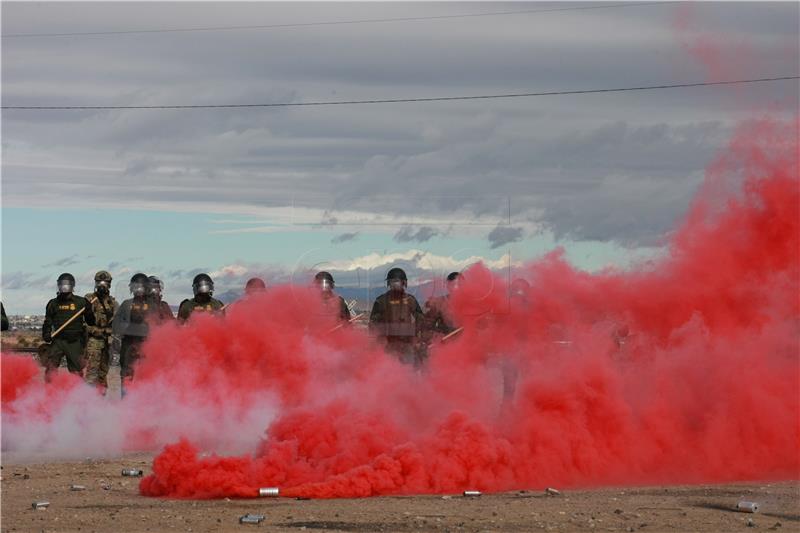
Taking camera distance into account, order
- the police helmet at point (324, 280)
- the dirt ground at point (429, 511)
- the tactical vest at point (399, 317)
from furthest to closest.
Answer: the police helmet at point (324, 280)
the tactical vest at point (399, 317)
the dirt ground at point (429, 511)

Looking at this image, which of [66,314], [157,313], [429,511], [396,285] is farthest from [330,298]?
[429,511]

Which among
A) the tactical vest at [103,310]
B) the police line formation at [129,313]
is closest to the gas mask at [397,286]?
the police line formation at [129,313]

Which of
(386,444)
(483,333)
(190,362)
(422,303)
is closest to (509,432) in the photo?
(386,444)

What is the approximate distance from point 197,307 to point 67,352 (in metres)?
2.56

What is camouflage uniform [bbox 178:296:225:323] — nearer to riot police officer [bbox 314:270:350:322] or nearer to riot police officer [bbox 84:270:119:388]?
riot police officer [bbox 84:270:119:388]

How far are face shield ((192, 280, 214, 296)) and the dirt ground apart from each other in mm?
7803

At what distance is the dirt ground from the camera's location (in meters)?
A: 14.4

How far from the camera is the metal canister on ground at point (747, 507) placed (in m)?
15.2

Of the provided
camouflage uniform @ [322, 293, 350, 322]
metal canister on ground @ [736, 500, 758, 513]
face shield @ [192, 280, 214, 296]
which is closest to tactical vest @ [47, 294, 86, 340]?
face shield @ [192, 280, 214, 296]

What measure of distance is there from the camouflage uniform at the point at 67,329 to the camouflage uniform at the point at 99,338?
0.21 metres

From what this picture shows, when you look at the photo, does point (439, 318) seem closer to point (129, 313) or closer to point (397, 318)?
point (397, 318)

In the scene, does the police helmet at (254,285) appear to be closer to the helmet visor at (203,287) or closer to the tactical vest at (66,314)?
the helmet visor at (203,287)

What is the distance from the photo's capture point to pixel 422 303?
24.2 metres

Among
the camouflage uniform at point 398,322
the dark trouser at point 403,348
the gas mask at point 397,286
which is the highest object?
the gas mask at point 397,286
